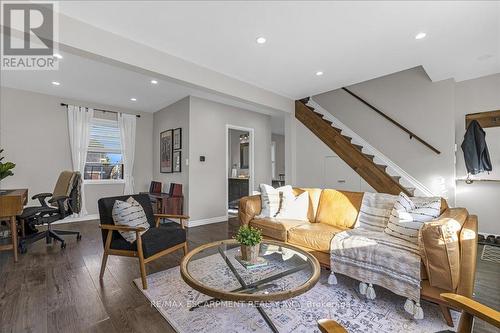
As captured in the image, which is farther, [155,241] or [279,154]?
[279,154]

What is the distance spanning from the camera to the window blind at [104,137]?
5141mm

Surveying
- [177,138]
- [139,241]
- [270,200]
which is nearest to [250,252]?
[139,241]

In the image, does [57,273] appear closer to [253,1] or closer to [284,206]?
[284,206]

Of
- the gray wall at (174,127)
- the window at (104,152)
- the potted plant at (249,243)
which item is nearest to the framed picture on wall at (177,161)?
the gray wall at (174,127)

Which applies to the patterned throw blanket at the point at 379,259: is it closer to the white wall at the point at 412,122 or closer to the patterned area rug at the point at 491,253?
the patterned area rug at the point at 491,253

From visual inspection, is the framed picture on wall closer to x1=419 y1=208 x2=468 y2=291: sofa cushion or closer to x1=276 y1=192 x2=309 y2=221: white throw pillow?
x1=276 y1=192 x2=309 y2=221: white throw pillow

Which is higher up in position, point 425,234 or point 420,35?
point 420,35

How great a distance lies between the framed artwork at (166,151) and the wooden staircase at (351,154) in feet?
9.39

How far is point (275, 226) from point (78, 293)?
2.07 metres

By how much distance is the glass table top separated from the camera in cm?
141

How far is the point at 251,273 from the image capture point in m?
1.78

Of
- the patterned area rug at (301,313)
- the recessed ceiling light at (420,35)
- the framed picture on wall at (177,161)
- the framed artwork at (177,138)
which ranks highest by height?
the recessed ceiling light at (420,35)

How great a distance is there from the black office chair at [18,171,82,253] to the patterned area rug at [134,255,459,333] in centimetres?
219

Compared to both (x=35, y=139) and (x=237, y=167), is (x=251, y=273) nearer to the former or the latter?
(x=35, y=139)
